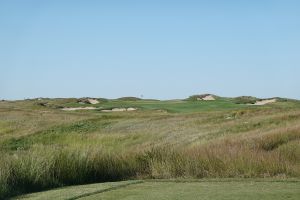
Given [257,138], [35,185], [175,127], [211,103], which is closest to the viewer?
[35,185]

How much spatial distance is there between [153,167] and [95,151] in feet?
4.83

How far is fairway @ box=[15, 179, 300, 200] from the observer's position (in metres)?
8.75

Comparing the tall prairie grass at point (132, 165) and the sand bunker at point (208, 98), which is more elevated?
the sand bunker at point (208, 98)

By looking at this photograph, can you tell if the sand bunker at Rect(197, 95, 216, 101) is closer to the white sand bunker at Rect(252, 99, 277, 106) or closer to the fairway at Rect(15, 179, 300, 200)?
the white sand bunker at Rect(252, 99, 277, 106)

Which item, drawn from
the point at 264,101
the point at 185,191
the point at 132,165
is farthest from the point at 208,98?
the point at 185,191

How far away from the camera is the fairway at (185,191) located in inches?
344

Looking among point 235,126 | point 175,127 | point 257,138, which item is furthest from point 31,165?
point 175,127

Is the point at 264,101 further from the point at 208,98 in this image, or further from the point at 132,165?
the point at 132,165

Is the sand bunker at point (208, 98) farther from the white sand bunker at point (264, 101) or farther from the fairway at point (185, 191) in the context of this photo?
the fairway at point (185, 191)

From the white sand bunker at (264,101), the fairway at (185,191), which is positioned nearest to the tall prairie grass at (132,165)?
the fairway at (185,191)

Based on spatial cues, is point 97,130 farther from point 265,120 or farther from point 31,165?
point 31,165

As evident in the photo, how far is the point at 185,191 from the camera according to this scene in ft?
30.8

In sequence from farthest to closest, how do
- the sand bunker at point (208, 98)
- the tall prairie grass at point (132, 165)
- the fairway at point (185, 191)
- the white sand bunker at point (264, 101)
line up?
the sand bunker at point (208, 98) → the white sand bunker at point (264, 101) → the tall prairie grass at point (132, 165) → the fairway at point (185, 191)

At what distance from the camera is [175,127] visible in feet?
100
